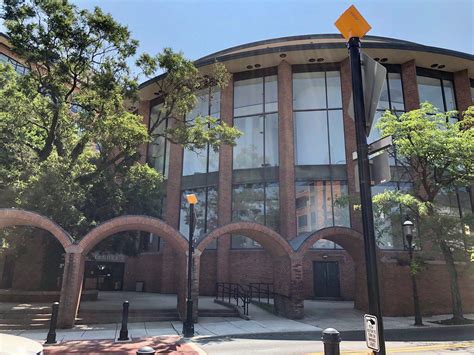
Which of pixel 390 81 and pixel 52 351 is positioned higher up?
pixel 390 81

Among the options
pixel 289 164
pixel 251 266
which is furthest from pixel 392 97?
pixel 251 266

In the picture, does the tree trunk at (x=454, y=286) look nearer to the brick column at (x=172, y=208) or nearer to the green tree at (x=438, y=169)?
the green tree at (x=438, y=169)

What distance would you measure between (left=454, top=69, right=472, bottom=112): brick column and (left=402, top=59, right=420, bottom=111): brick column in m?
3.37

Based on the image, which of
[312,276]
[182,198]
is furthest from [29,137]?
[312,276]

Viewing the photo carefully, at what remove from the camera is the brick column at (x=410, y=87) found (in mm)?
22641

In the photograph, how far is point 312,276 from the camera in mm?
21109

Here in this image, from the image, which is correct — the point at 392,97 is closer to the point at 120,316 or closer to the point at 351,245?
the point at 351,245

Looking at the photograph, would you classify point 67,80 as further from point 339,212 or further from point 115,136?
point 339,212

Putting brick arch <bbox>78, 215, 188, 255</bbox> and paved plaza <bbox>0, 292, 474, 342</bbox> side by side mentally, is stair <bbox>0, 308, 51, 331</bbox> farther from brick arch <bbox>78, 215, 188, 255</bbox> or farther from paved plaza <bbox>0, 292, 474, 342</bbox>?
brick arch <bbox>78, 215, 188, 255</bbox>

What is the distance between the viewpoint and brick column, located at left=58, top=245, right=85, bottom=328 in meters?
12.4

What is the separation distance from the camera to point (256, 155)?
23.7 m

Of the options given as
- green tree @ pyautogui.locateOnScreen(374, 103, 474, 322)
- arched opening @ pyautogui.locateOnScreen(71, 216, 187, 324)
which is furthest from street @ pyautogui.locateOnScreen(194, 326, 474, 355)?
arched opening @ pyautogui.locateOnScreen(71, 216, 187, 324)

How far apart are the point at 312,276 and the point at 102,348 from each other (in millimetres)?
14152

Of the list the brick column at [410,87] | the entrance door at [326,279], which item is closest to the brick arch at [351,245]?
the entrance door at [326,279]
